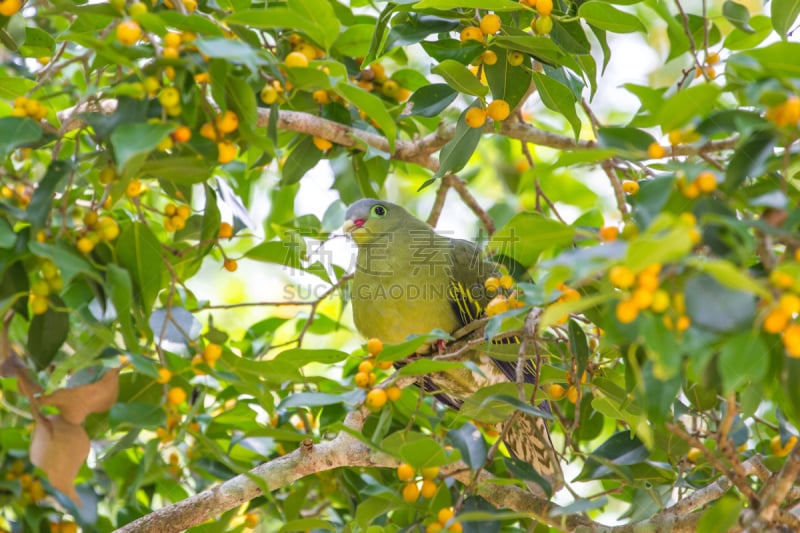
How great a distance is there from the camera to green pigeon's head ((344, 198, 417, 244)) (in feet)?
12.3

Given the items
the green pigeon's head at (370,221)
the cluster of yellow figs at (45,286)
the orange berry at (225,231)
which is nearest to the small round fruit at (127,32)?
the cluster of yellow figs at (45,286)

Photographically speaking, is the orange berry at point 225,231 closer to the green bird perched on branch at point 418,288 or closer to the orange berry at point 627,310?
the green bird perched on branch at point 418,288

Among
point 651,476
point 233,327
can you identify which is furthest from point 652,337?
point 233,327

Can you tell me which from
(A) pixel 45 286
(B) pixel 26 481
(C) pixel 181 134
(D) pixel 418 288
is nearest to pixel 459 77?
(C) pixel 181 134

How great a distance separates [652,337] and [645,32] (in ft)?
4.57

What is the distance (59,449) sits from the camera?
1886mm

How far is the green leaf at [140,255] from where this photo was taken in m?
2.14

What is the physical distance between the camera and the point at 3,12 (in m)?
2.32

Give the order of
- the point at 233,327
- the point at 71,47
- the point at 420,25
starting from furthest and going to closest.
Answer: the point at 233,327 < the point at 71,47 < the point at 420,25

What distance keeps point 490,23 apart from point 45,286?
1424 mm

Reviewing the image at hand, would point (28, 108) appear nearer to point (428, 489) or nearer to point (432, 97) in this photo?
point (432, 97)

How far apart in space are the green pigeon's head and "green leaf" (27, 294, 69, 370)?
5.90ft

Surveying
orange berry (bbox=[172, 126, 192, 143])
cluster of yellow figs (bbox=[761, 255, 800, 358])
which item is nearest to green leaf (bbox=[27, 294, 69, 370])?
orange berry (bbox=[172, 126, 192, 143])

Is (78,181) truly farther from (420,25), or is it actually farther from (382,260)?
(382,260)
